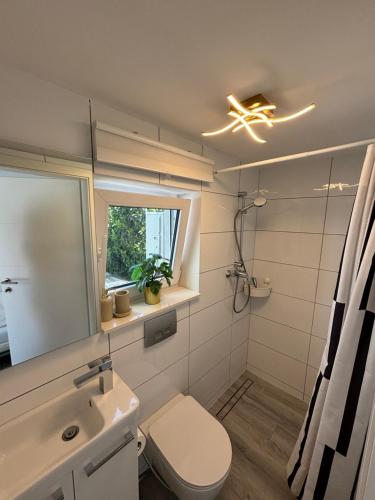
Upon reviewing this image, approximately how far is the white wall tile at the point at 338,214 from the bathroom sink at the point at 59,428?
6.08 ft

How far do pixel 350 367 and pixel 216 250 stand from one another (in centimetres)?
109

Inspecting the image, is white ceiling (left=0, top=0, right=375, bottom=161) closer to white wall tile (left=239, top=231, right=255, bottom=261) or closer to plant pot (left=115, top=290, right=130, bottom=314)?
plant pot (left=115, top=290, right=130, bottom=314)

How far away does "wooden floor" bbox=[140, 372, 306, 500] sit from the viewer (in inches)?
53.8

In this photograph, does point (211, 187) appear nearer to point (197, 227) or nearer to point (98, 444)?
point (197, 227)

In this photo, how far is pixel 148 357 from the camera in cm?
136

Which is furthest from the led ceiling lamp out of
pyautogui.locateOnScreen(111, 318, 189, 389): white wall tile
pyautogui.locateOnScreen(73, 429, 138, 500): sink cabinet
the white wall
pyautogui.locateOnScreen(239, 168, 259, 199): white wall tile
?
pyautogui.locateOnScreen(73, 429, 138, 500): sink cabinet

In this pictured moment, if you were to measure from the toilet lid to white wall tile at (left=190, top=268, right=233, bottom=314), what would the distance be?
67 centimetres

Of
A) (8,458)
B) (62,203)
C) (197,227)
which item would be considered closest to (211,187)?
(197,227)

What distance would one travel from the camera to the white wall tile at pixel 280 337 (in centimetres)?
199

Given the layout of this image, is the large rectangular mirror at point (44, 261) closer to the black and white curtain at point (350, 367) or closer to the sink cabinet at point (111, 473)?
the sink cabinet at point (111, 473)

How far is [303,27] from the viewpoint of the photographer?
0.60 m

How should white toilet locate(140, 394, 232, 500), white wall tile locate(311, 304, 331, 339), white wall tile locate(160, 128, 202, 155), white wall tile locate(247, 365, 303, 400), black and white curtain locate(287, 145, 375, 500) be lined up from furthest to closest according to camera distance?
white wall tile locate(247, 365, 303, 400) < white wall tile locate(311, 304, 331, 339) < white wall tile locate(160, 128, 202, 155) < white toilet locate(140, 394, 232, 500) < black and white curtain locate(287, 145, 375, 500)

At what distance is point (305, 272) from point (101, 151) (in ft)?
6.12

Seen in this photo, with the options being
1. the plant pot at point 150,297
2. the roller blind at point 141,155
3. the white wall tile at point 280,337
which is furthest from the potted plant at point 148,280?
the white wall tile at point 280,337
